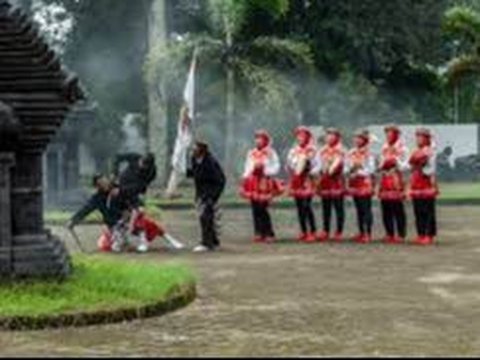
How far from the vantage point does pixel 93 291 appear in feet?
40.2

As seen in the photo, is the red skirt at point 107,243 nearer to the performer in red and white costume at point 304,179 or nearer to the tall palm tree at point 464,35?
the performer in red and white costume at point 304,179

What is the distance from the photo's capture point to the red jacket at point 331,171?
67.7ft

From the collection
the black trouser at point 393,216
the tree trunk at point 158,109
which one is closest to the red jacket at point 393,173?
the black trouser at point 393,216

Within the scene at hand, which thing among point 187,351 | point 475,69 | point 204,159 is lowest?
point 187,351

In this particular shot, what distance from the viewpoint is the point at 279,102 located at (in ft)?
111

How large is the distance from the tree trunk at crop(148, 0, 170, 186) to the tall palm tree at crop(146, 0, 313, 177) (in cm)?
250

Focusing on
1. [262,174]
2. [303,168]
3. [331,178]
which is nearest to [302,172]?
[303,168]

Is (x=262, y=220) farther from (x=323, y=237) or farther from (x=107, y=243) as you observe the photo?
(x=107, y=243)

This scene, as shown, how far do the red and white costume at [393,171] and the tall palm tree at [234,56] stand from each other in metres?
13.4

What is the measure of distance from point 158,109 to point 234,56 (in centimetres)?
509

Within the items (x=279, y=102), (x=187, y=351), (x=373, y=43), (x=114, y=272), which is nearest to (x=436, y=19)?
(x=373, y=43)

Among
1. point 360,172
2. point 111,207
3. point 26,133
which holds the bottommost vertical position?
point 111,207

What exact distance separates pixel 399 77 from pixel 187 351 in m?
40.8

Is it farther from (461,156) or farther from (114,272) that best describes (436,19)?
(114,272)
